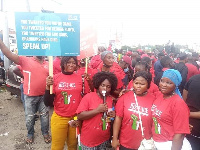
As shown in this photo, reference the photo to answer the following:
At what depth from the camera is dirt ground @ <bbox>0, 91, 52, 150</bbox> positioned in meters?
4.37

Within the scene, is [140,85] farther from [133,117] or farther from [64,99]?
[64,99]

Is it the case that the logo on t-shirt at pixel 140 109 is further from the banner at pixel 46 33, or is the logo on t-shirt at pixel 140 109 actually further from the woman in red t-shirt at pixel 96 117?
the banner at pixel 46 33

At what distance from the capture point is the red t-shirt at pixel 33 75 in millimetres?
4109

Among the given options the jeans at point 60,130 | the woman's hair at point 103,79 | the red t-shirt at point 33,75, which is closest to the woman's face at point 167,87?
the woman's hair at point 103,79

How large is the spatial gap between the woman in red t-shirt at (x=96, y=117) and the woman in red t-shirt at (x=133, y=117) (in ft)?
0.54

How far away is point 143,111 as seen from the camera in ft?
8.38

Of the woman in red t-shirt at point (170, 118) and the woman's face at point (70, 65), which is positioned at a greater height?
the woman's face at point (70, 65)

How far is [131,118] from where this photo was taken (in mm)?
2582

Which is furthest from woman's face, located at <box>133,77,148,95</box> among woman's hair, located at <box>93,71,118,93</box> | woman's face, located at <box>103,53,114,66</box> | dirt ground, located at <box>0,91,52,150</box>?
dirt ground, located at <box>0,91,52,150</box>

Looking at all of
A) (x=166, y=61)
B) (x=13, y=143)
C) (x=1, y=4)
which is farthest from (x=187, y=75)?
(x=1, y=4)

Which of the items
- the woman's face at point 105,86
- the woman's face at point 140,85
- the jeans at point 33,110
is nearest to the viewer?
the woman's face at point 140,85

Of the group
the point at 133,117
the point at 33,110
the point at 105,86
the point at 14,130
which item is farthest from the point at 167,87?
the point at 14,130

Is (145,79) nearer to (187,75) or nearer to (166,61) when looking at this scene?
(166,61)

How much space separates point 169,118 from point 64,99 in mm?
1647
